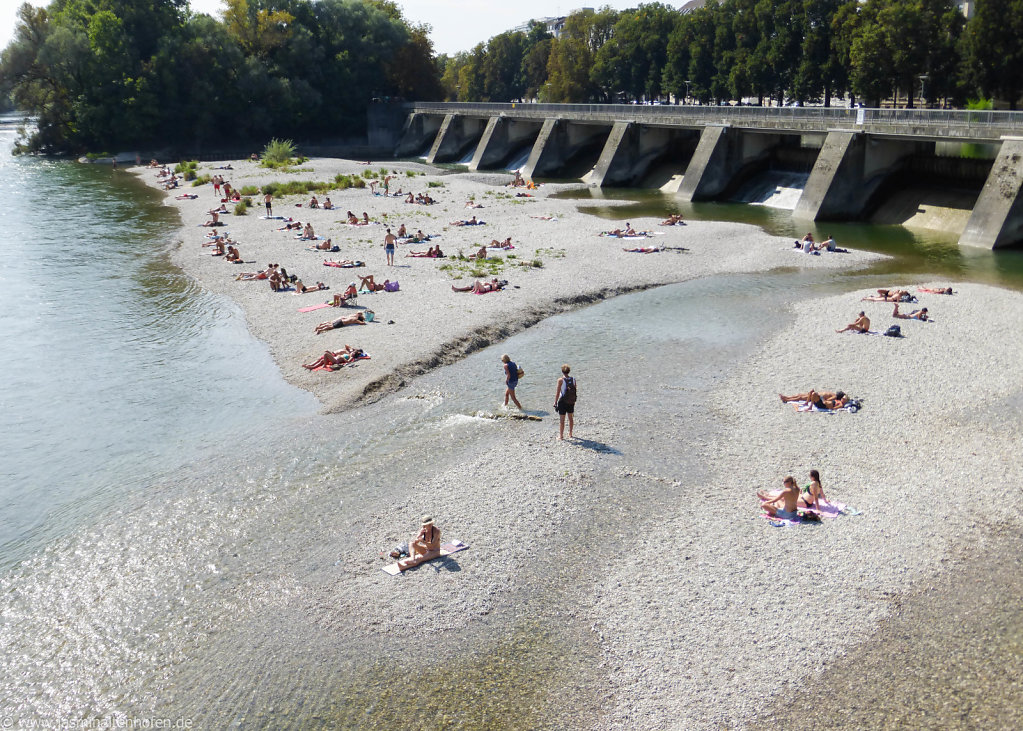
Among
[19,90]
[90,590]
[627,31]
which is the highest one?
[627,31]

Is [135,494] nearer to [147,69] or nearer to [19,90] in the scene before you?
[147,69]

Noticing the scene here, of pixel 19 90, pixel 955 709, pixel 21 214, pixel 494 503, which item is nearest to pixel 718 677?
pixel 955 709

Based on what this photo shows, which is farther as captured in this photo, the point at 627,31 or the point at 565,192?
the point at 627,31

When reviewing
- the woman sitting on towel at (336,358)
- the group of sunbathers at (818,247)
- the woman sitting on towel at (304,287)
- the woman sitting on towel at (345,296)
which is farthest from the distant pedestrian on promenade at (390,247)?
the group of sunbathers at (818,247)

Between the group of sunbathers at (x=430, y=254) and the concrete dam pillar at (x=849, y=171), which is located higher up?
the concrete dam pillar at (x=849, y=171)

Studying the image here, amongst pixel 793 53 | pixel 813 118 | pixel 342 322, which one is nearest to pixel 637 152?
pixel 813 118

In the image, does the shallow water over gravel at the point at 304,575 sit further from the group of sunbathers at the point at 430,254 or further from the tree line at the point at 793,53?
the tree line at the point at 793,53
